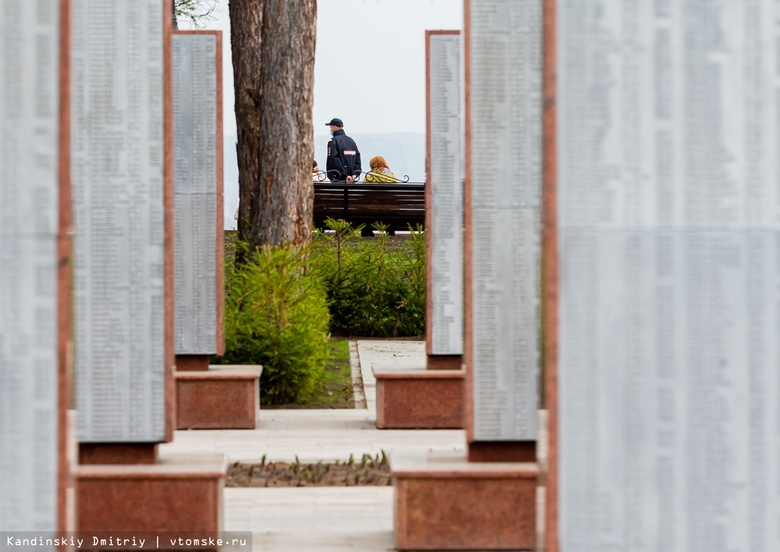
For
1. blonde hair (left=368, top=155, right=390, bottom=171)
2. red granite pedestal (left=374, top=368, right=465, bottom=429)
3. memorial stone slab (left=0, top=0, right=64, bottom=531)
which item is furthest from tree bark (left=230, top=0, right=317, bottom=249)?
memorial stone slab (left=0, top=0, right=64, bottom=531)

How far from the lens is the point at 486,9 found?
6.09 metres

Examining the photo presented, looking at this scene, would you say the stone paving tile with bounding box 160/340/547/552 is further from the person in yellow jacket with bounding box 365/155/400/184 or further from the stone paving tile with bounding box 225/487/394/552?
the person in yellow jacket with bounding box 365/155/400/184

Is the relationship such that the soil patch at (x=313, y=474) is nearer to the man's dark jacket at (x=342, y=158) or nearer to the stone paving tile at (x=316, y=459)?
the stone paving tile at (x=316, y=459)

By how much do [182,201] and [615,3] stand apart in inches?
248

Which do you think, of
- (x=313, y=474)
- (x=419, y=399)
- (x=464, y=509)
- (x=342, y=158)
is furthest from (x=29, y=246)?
(x=342, y=158)

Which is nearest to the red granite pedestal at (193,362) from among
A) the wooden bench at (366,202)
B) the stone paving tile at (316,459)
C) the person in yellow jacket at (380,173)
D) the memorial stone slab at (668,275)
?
the stone paving tile at (316,459)

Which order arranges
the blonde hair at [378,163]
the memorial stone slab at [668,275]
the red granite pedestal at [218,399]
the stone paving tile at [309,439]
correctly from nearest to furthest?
the memorial stone slab at [668,275] < the stone paving tile at [309,439] < the red granite pedestal at [218,399] < the blonde hair at [378,163]

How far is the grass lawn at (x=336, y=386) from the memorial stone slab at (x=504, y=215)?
5.21 meters

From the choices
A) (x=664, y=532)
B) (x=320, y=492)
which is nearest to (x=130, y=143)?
(x=320, y=492)

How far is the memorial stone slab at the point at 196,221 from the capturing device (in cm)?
965

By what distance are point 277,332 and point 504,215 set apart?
16.5 ft

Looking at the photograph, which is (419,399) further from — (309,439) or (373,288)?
(373,288)

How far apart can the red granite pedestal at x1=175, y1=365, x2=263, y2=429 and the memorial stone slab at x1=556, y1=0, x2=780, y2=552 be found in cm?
611

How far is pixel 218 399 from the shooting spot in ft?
32.0
